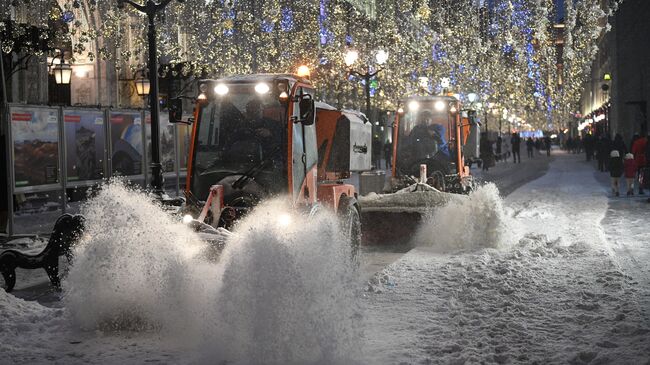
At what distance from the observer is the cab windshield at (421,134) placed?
1931 cm

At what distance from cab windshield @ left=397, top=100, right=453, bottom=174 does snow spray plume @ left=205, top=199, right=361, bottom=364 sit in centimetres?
1269

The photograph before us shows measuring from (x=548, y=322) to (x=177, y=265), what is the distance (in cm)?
337

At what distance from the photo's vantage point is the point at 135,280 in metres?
7.45

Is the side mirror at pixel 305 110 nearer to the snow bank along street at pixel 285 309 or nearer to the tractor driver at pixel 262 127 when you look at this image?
the tractor driver at pixel 262 127

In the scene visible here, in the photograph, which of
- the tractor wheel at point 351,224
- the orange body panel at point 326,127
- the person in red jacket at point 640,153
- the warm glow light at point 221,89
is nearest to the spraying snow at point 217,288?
the warm glow light at point 221,89

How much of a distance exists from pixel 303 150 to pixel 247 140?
78 centimetres

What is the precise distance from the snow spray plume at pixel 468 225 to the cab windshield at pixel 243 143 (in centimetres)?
414

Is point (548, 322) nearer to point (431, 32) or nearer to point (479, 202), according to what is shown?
point (479, 202)

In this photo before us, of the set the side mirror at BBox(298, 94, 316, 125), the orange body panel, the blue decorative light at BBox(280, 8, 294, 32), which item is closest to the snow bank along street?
the side mirror at BBox(298, 94, 316, 125)

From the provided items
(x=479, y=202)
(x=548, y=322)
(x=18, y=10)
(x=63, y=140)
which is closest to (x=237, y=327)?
(x=548, y=322)

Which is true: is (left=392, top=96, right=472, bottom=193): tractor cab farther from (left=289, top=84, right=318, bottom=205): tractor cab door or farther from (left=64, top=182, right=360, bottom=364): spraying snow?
(left=64, top=182, right=360, bottom=364): spraying snow

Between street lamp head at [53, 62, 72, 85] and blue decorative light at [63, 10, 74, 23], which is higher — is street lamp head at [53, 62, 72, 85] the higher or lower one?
the lower one

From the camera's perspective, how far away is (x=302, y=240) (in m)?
6.98

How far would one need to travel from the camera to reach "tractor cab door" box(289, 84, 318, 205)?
9617mm
